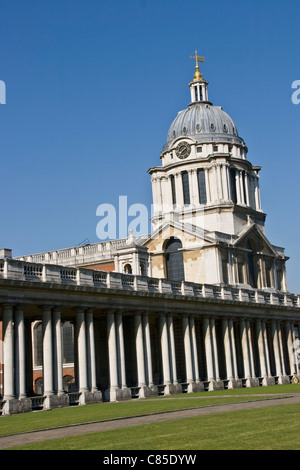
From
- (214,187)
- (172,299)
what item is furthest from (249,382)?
(214,187)

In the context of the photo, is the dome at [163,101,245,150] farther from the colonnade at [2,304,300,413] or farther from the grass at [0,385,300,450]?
the grass at [0,385,300,450]

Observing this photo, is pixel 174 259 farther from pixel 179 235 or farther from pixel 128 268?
pixel 128 268

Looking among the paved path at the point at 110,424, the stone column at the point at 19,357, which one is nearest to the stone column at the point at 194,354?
the stone column at the point at 19,357

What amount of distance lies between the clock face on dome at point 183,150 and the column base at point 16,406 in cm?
4727

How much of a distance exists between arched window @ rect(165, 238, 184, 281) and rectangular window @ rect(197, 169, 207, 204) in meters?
8.30

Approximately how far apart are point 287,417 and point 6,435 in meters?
8.86

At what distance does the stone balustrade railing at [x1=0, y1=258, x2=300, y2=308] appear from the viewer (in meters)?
36.5

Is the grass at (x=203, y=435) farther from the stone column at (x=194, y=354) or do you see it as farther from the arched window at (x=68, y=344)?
the arched window at (x=68, y=344)

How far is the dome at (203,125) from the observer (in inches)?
3095

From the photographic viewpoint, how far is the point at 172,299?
49.8 m

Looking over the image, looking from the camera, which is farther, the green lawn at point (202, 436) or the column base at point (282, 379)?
the column base at point (282, 379)

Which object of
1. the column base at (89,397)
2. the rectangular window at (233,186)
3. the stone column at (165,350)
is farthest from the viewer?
the rectangular window at (233,186)

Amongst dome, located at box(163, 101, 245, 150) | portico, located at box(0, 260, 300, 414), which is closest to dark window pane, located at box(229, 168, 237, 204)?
dome, located at box(163, 101, 245, 150)
